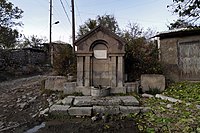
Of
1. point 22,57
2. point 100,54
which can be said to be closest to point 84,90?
point 100,54

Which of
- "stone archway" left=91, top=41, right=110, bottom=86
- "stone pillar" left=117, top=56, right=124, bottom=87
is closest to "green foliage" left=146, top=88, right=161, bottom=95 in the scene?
"stone pillar" left=117, top=56, right=124, bottom=87

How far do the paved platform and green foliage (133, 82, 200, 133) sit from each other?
0.39 m

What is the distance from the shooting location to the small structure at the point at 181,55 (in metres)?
10.1

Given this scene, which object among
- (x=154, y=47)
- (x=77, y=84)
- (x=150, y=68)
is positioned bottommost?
(x=77, y=84)

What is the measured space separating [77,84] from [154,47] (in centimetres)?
434

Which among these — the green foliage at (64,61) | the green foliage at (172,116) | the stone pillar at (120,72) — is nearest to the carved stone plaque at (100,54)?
the stone pillar at (120,72)

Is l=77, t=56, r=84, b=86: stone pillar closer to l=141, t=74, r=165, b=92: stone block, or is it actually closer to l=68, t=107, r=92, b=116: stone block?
l=68, t=107, r=92, b=116: stone block

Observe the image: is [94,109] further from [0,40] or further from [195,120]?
[0,40]

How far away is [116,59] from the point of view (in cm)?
838

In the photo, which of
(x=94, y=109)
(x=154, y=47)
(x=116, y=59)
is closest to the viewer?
(x=94, y=109)

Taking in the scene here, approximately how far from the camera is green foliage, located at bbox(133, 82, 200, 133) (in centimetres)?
473

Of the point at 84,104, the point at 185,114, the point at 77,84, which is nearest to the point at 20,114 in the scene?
the point at 84,104

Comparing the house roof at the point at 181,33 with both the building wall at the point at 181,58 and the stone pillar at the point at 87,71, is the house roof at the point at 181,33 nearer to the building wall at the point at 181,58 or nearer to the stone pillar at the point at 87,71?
the building wall at the point at 181,58

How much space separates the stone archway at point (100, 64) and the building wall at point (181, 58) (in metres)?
3.56
